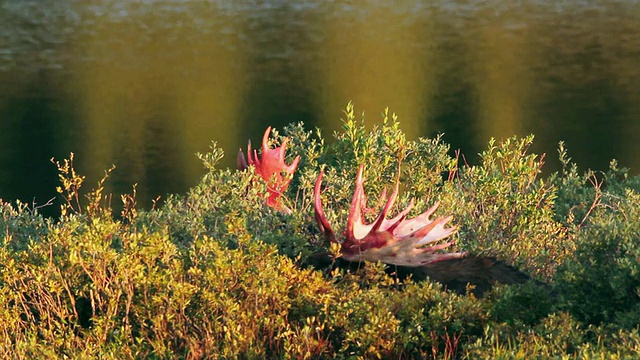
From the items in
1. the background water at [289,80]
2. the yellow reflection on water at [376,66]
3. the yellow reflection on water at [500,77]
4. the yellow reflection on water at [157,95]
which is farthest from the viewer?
the yellow reflection on water at [376,66]

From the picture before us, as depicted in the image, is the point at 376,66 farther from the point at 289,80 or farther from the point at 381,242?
the point at 381,242

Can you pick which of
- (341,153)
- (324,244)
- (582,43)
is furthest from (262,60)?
(324,244)

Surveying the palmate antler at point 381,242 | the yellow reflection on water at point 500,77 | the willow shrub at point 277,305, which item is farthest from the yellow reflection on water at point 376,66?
the willow shrub at point 277,305

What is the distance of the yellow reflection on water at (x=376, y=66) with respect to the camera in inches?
1323

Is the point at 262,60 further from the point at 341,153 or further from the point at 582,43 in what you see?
the point at 341,153

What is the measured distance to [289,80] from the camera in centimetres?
3812

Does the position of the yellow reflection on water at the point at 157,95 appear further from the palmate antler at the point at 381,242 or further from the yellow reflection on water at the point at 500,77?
the palmate antler at the point at 381,242

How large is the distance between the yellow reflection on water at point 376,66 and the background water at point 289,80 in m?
0.10

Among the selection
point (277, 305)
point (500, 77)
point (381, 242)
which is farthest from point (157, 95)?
point (277, 305)

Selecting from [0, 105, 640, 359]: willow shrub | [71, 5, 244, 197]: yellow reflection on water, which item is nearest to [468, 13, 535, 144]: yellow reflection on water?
[71, 5, 244, 197]: yellow reflection on water

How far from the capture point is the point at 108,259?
7.21 meters

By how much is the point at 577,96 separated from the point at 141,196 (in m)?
15.3

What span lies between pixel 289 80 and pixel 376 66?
4.75 metres

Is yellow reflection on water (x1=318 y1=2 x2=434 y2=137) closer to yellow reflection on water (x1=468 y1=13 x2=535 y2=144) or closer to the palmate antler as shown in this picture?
yellow reflection on water (x1=468 y1=13 x2=535 y2=144)
